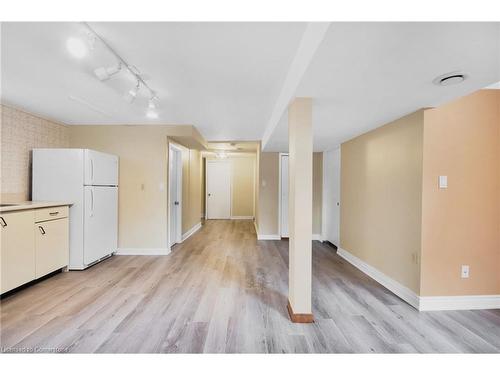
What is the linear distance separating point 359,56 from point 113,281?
339cm

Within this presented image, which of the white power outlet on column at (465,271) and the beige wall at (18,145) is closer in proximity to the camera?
the white power outlet on column at (465,271)

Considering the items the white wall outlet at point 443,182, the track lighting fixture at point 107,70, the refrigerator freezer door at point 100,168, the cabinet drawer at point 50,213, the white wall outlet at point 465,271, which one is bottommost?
the white wall outlet at point 465,271

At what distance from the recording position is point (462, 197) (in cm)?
218

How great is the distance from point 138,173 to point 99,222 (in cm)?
99

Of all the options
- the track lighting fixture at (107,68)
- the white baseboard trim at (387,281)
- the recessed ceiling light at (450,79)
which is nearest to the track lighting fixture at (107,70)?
the track lighting fixture at (107,68)

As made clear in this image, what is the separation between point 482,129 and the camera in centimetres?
219

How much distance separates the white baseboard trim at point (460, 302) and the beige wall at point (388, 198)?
0.14 metres

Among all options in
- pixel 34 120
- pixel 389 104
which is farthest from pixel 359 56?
pixel 34 120

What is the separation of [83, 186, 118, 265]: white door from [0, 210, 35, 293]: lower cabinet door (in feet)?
2.08

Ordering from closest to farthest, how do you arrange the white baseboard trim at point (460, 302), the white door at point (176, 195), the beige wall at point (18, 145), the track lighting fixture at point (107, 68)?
the track lighting fixture at point (107, 68)
the white baseboard trim at point (460, 302)
the beige wall at point (18, 145)
the white door at point (176, 195)

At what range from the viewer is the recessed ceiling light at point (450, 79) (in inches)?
60.4

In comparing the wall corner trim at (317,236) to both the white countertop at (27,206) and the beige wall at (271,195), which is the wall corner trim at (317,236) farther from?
the white countertop at (27,206)

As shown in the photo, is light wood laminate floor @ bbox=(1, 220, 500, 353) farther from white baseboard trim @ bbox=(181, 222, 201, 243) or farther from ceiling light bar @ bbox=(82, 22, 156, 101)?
ceiling light bar @ bbox=(82, 22, 156, 101)
